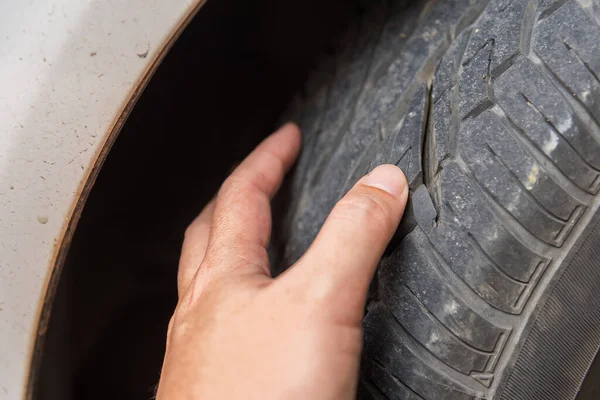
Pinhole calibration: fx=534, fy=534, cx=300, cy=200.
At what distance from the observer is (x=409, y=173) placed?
1.88ft

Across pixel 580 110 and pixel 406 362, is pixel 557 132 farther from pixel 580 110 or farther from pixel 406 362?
pixel 406 362

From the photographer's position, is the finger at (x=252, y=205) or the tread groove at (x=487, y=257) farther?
the finger at (x=252, y=205)

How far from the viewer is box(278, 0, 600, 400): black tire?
495mm

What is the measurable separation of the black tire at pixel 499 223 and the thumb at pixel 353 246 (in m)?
0.02

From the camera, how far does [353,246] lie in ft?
1.76

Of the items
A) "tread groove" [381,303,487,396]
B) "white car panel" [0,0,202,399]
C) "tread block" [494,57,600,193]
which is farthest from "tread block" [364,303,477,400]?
"white car panel" [0,0,202,399]

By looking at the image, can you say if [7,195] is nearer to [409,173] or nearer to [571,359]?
[409,173]

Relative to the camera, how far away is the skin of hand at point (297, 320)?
52 cm

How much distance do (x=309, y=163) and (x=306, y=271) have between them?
292mm

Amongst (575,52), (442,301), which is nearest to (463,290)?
(442,301)

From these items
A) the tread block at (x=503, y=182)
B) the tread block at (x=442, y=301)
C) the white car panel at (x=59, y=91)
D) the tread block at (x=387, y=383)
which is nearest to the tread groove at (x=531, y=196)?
the tread block at (x=503, y=182)

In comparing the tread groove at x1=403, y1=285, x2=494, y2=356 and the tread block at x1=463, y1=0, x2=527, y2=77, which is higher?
the tread block at x1=463, y1=0, x2=527, y2=77

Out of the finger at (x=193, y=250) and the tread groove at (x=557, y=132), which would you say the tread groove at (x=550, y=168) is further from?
the finger at (x=193, y=250)

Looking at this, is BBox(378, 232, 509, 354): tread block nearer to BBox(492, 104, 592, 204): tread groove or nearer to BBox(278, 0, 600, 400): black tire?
BBox(278, 0, 600, 400): black tire
